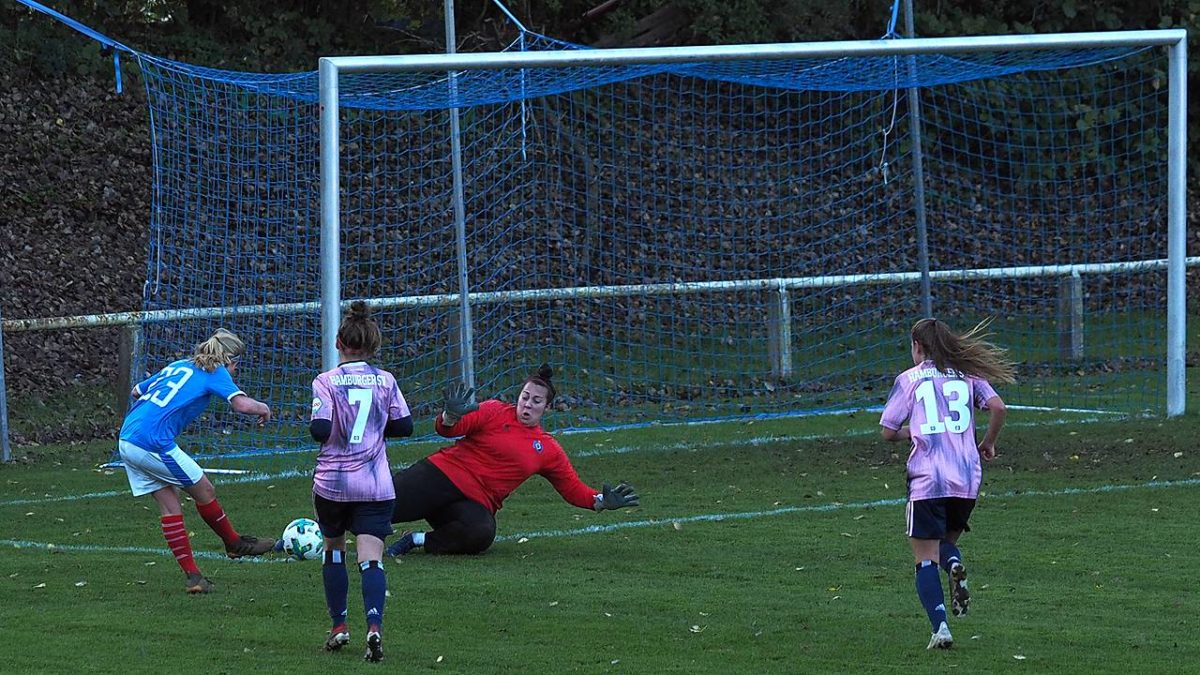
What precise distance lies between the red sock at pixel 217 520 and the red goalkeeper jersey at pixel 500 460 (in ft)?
3.89

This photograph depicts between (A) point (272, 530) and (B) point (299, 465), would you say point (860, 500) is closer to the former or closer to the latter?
(A) point (272, 530)

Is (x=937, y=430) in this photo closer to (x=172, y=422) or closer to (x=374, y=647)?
(x=374, y=647)

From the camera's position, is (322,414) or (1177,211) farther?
(1177,211)

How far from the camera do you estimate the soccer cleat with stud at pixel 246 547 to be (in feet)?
29.8

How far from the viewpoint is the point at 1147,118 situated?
72.8 ft

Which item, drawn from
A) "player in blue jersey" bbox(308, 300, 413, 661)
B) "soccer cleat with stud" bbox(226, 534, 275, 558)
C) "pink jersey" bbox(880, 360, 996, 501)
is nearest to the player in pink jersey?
"pink jersey" bbox(880, 360, 996, 501)

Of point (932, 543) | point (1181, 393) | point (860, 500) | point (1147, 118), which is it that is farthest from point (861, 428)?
point (1147, 118)

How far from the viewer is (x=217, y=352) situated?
28.2 ft

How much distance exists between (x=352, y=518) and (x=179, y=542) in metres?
1.64

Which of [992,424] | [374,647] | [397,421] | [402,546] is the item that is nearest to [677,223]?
[402,546]

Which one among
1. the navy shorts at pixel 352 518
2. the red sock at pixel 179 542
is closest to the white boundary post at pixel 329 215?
the red sock at pixel 179 542

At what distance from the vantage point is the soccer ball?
923cm

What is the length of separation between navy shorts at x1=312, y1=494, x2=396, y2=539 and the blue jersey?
1.60 metres

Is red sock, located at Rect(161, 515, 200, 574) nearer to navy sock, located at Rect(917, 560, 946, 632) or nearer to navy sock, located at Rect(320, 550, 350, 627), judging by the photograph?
navy sock, located at Rect(320, 550, 350, 627)
